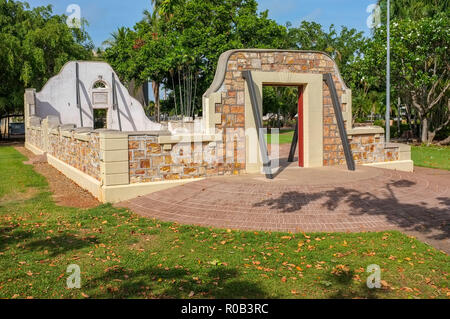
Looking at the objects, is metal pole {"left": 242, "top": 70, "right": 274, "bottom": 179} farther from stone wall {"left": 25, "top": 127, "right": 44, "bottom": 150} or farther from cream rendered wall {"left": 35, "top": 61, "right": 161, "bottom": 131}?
cream rendered wall {"left": 35, "top": 61, "right": 161, "bottom": 131}

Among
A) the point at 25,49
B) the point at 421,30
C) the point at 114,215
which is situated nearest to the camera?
the point at 114,215

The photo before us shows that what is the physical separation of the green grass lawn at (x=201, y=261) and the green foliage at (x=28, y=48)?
84.2 ft

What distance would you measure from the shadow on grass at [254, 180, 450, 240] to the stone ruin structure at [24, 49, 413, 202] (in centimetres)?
270

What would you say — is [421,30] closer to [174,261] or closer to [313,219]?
[313,219]

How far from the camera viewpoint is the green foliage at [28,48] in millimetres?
29984

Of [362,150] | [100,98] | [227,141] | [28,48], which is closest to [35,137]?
[100,98]

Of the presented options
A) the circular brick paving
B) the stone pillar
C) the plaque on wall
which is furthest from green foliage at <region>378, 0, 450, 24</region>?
the stone pillar

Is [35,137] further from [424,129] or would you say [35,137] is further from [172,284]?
[424,129]

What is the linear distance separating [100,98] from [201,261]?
27.8m

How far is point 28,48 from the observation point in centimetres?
3064

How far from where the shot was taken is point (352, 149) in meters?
13.2

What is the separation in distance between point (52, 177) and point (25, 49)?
20.3 metres

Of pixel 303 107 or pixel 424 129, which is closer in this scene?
pixel 303 107

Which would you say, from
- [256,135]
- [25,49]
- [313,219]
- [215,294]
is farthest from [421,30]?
[25,49]
